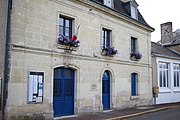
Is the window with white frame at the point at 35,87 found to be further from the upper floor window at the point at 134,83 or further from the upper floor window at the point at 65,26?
the upper floor window at the point at 134,83

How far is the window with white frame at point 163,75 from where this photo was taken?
1922 cm

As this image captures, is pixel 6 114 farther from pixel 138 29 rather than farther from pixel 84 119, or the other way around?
pixel 138 29

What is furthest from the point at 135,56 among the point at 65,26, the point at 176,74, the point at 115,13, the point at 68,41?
the point at 176,74

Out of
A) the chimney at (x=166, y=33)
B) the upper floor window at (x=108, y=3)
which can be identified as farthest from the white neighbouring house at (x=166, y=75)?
the upper floor window at (x=108, y=3)

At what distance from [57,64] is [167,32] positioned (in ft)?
63.1

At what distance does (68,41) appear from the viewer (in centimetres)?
1099

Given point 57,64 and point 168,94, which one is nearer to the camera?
point 57,64

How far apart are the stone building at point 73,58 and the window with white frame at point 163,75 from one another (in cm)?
284

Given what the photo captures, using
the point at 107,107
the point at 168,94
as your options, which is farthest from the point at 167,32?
the point at 107,107

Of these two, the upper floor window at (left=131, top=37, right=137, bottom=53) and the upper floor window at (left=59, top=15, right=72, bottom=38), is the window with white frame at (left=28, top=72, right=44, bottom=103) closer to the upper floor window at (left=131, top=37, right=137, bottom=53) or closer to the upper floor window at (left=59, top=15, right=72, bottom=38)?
the upper floor window at (left=59, top=15, right=72, bottom=38)

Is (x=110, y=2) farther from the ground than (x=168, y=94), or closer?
farther from the ground

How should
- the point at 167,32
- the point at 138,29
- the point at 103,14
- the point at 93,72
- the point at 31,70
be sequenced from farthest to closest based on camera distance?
the point at 167,32 < the point at 138,29 < the point at 103,14 < the point at 93,72 < the point at 31,70

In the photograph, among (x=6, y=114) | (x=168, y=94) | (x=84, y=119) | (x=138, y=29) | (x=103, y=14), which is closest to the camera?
(x=6, y=114)

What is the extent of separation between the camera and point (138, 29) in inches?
658
